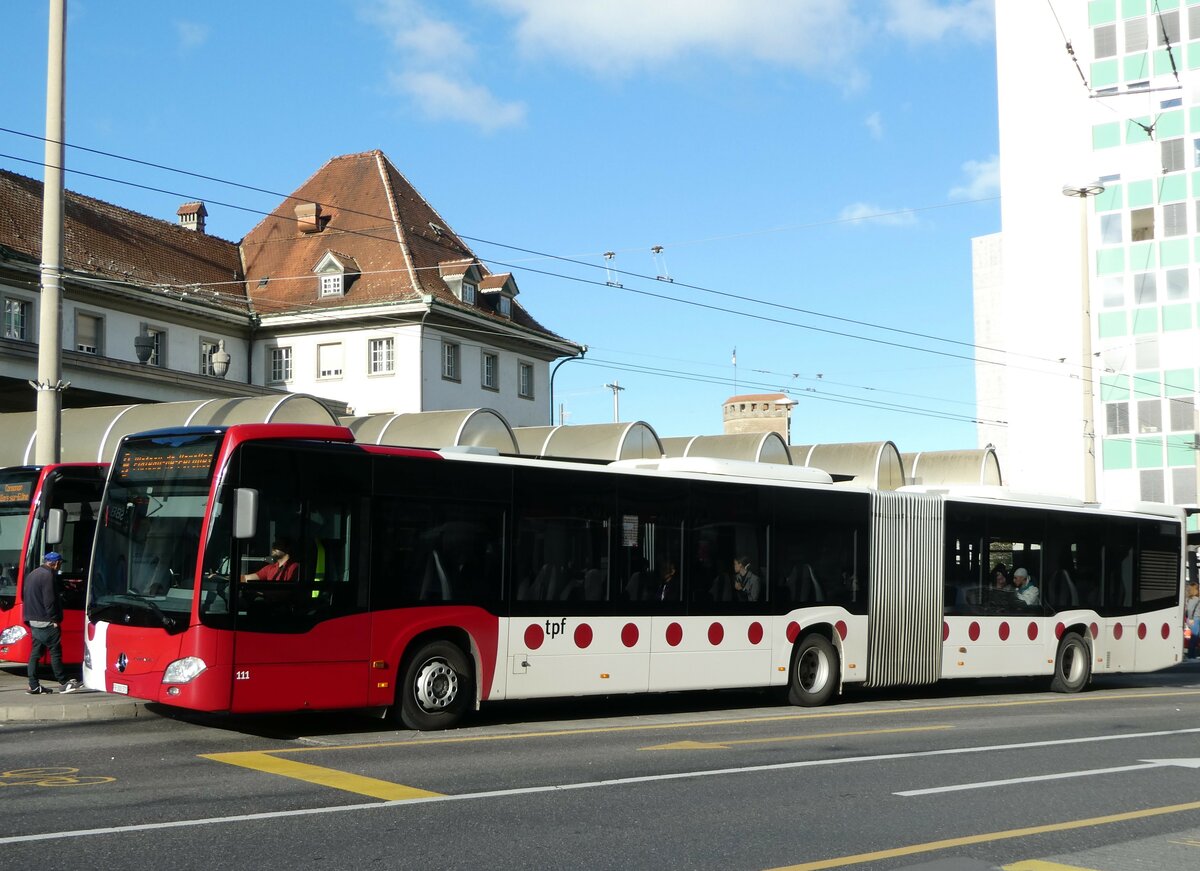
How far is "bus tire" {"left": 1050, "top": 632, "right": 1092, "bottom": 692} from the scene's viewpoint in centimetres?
2236

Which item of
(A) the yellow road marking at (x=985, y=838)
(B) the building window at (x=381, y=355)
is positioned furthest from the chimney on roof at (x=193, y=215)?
(A) the yellow road marking at (x=985, y=838)

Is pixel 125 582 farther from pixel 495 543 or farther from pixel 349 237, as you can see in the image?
pixel 349 237

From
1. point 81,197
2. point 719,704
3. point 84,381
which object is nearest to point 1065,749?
point 719,704

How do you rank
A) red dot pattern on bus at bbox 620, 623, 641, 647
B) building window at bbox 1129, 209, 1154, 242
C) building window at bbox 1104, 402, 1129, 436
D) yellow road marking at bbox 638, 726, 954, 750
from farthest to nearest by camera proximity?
building window at bbox 1104, 402, 1129, 436
building window at bbox 1129, 209, 1154, 242
red dot pattern on bus at bbox 620, 623, 641, 647
yellow road marking at bbox 638, 726, 954, 750

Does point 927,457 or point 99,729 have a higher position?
point 927,457

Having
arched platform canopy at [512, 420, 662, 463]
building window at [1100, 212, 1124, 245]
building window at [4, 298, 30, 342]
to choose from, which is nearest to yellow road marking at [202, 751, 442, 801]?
arched platform canopy at [512, 420, 662, 463]

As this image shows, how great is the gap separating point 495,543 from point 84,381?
877 inches

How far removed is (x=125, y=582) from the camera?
13.4 m

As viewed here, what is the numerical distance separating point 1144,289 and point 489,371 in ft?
85.6

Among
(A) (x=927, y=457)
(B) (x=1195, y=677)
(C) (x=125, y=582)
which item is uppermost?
(A) (x=927, y=457)

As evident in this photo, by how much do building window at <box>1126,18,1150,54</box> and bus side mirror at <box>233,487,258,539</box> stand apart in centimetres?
5295

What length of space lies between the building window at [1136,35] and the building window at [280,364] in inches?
1364

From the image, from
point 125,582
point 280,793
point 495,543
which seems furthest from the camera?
point 495,543

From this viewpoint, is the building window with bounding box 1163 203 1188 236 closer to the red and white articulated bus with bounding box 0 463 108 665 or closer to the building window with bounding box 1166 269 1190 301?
the building window with bounding box 1166 269 1190 301
